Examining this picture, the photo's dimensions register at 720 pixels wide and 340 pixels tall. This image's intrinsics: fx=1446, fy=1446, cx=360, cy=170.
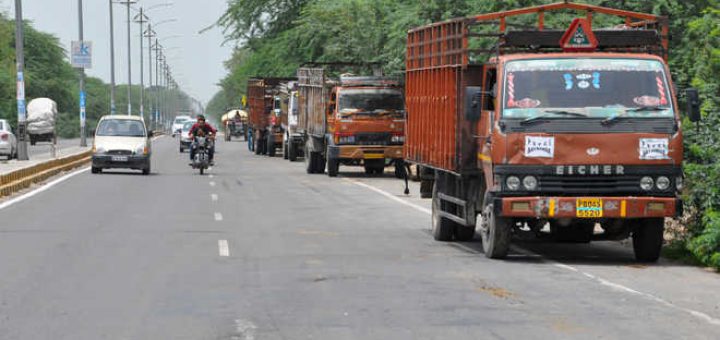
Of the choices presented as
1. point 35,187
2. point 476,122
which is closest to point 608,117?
point 476,122

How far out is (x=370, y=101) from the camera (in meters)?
37.0

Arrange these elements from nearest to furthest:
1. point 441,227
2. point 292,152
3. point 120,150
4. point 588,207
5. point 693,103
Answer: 1. point 693,103
2. point 588,207
3. point 441,227
4. point 120,150
5. point 292,152

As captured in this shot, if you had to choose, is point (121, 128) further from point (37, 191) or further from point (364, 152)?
point (37, 191)

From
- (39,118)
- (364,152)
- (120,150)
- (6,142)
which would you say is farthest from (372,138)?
(39,118)

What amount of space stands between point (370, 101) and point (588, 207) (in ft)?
73.3

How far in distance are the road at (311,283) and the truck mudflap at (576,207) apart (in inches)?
22.8

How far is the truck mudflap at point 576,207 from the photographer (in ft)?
48.7

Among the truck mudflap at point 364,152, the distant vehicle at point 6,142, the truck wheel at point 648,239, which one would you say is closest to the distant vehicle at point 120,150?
the truck mudflap at point 364,152

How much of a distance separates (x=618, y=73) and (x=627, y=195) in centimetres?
137

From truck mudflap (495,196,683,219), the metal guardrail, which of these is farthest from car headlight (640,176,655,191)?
the metal guardrail

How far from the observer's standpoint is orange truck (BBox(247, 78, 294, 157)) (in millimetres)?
57062

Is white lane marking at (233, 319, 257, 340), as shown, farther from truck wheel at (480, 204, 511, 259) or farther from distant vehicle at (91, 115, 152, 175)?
distant vehicle at (91, 115, 152, 175)

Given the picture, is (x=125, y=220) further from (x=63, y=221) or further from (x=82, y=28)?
(x=82, y=28)

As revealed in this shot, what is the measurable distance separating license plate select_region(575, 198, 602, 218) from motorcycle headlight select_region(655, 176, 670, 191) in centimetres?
69
